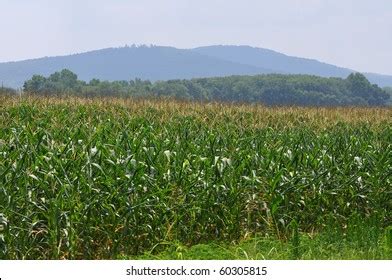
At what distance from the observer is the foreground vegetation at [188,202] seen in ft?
22.4

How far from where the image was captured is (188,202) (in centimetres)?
795

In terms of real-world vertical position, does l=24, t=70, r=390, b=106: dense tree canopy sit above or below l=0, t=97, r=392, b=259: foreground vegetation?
below

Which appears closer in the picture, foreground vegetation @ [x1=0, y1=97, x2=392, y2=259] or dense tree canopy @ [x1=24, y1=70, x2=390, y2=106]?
foreground vegetation @ [x1=0, y1=97, x2=392, y2=259]

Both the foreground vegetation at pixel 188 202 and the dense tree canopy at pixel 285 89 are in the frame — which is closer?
the foreground vegetation at pixel 188 202

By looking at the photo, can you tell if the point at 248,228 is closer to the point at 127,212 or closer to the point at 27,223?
the point at 127,212

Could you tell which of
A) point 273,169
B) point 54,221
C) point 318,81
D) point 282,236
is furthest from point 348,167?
point 318,81

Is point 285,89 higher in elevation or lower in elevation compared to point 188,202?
lower

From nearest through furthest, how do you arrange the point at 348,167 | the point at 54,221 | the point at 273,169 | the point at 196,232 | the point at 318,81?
1. the point at 54,221
2. the point at 196,232
3. the point at 273,169
4. the point at 348,167
5. the point at 318,81

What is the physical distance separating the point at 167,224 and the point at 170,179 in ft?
2.39

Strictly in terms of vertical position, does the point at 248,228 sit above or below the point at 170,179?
below

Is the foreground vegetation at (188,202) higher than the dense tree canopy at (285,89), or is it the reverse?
the foreground vegetation at (188,202)

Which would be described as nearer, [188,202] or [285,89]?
[188,202]

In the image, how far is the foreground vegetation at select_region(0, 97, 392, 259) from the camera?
6.84m

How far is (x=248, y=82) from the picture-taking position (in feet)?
477
